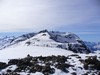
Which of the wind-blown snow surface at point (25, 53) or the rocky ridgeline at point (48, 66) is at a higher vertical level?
the rocky ridgeline at point (48, 66)

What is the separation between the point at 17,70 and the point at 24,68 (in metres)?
1.45

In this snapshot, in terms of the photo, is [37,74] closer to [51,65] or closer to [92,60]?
[51,65]

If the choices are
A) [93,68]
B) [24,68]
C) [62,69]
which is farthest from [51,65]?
[93,68]

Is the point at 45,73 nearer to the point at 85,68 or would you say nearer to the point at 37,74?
the point at 37,74

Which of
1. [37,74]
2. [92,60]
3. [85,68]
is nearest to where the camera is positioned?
[37,74]

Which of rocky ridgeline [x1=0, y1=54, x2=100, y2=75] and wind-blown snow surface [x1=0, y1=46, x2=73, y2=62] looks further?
wind-blown snow surface [x1=0, y1=46, x2=73, y2=62]

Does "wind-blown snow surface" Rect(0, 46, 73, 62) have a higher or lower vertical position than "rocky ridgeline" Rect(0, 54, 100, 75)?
lower

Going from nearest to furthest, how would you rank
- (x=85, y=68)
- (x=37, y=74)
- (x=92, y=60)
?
1. (x=37, y=74)
2. (x=85, y=68)
3. (x=92, y=60)

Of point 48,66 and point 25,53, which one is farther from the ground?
point 48,66

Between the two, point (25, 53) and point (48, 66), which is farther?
point (25, 53)

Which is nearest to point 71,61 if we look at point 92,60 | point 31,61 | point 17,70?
point 92,60

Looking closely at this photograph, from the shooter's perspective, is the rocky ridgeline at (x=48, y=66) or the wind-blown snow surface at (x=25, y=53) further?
the wind-blown snow surface at (x=25, y=53)

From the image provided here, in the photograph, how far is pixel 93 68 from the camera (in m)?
35.3

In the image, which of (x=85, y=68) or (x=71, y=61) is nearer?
(x=85, y=68)
